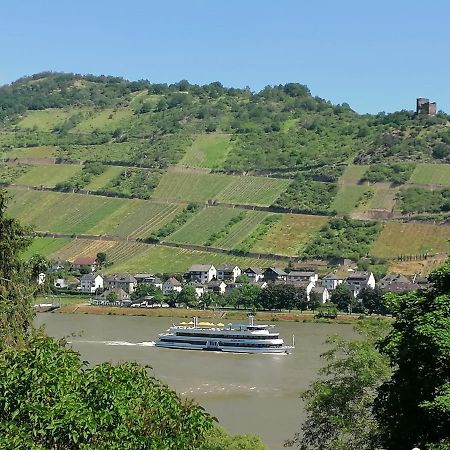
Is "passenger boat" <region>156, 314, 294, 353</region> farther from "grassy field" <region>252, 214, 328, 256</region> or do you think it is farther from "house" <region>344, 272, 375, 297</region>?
"grassy field" <region>252, 214, 328, 256</region>

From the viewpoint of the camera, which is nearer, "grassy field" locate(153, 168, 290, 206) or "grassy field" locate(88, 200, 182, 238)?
"grassy field" locate(88, 200, 182, 238)

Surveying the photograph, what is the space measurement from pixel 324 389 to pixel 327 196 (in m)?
79.0

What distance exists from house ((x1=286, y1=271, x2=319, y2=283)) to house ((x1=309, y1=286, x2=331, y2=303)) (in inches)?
103

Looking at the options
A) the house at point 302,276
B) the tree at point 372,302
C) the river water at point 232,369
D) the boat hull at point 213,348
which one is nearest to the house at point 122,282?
the house at point 302,276

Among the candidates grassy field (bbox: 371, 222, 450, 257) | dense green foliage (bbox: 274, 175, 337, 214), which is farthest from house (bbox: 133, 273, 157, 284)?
dense green foliage (bbox: 274, 175, 337, 214)

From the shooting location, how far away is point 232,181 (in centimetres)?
10494

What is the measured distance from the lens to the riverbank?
61.8m

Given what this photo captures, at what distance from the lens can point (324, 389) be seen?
16.2m

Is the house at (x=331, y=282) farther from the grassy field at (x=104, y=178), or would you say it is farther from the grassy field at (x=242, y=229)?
the grassy field at (x=104, y=178)

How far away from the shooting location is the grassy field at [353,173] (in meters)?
97.9

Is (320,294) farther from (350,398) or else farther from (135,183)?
(350,398)

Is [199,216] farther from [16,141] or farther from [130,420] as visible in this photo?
[130,420]

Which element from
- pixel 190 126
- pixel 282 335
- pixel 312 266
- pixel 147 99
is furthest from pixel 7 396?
pixel 147 99

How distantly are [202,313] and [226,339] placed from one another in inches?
791
